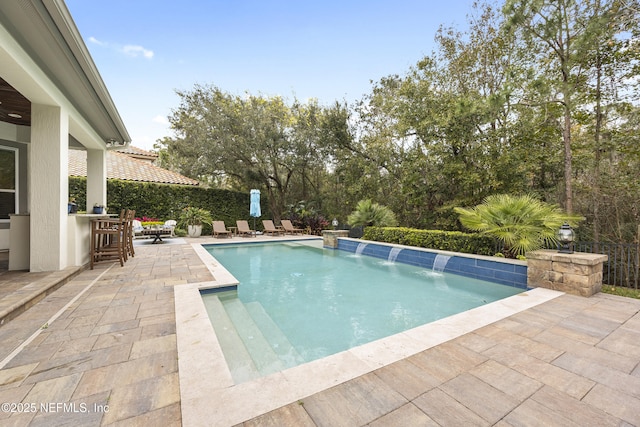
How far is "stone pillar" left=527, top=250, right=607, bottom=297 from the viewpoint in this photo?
377 centimetres

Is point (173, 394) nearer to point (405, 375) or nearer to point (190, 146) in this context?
point (405, 375)

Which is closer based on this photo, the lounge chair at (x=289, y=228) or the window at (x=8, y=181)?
the window at (x=8, y=181)

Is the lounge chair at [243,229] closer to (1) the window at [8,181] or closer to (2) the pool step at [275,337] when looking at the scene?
(1) the window at [8,181]

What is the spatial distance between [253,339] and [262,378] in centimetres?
122

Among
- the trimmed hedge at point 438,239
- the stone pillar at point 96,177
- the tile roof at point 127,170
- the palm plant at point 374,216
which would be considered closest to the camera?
the trimmed hedge at point 438,239

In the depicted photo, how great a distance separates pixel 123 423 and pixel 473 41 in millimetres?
12677

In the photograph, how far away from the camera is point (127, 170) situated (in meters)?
12.9

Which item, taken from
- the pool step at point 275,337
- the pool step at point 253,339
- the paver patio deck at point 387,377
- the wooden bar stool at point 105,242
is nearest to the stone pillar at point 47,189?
the wooden bar stool at point 105,242

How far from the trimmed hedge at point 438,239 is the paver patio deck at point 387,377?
330 centimetres

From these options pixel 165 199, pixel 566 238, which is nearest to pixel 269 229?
pixel 165 199

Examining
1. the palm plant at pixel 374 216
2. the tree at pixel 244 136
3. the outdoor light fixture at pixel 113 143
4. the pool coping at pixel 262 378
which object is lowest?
the pool coping at pixel 262 378

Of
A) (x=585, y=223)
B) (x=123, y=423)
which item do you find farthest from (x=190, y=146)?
(x=585, y=223)

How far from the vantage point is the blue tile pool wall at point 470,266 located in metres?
4.97

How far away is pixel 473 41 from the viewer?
9586 mm
